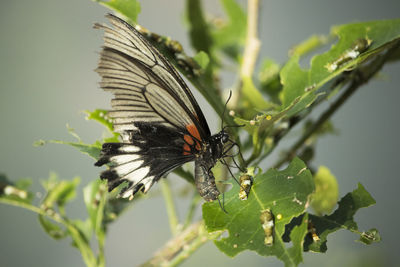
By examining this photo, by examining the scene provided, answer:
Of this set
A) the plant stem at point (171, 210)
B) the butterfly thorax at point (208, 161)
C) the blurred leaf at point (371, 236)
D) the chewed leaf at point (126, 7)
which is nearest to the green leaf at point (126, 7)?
the chewed leaf at point (126, 7)

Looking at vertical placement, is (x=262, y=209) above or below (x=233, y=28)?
below

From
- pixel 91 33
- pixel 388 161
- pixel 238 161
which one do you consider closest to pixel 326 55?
pixel 238 161

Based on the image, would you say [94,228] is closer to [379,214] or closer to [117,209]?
[117,209]

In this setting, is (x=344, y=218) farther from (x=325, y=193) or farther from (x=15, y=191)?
(x=15, y=191)

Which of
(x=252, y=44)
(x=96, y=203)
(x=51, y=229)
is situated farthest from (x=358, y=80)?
(x=51, y=229)

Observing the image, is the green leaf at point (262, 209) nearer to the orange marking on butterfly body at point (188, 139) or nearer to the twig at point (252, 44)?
the orange marking on butterfly body at point (188, 139)
